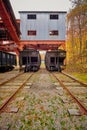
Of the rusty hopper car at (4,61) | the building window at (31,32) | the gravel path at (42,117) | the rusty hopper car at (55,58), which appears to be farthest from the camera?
the building window at (31,32)

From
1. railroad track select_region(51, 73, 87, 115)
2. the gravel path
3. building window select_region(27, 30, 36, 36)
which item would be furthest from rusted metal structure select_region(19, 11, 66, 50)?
the gravel path

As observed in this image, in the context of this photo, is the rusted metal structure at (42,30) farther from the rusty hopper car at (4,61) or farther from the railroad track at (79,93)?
the railroad track at (79,93)

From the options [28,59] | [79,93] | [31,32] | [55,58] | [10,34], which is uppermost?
[31,32]

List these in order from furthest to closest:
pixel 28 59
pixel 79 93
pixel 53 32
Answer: pixel 53 32, pixel 28 59, pixel 79 93

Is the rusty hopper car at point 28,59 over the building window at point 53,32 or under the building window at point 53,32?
under

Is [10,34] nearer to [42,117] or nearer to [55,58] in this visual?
[55,58]

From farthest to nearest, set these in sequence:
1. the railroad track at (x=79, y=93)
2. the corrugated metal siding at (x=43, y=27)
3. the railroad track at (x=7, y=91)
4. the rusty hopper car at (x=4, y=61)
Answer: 1. the corrugated metal siding at (x=43, y=27)
2. the rusty hopper car at (x=4, y=61)
3. the railroad track at (x=7, y=91)
4. the railroad track at (x=79, y=93)

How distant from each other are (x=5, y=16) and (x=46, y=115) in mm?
13546

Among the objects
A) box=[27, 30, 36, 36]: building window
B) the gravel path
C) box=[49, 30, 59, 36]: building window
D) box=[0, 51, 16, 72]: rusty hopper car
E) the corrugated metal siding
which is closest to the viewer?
the gravel path

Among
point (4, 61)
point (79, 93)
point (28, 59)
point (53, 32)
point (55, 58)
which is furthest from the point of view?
point (53, 32)

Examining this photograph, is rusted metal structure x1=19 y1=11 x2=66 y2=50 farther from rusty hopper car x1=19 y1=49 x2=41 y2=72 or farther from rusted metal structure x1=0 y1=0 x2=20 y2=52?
rusty hopper car x1=19 y1=49 x2=41 y2=72

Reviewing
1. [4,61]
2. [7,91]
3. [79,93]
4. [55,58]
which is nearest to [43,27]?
[55,58]

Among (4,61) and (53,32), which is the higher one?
(53,32)

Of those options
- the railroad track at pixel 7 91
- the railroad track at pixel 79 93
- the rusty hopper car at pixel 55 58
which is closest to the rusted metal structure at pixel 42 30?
the rusty hopper car at pixel 55 58
